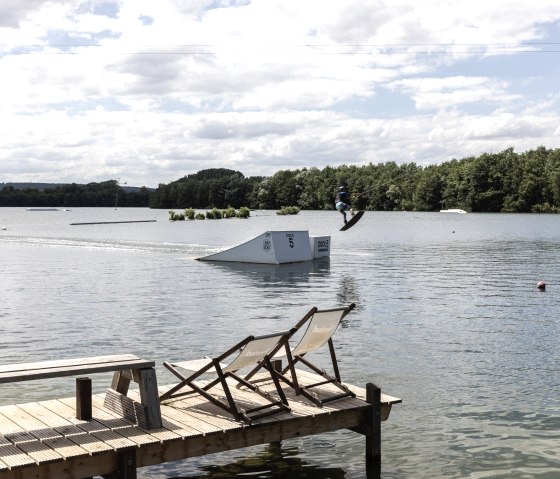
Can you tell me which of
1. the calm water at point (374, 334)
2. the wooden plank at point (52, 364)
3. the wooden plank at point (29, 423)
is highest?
the wooden plank at point (52, 364)

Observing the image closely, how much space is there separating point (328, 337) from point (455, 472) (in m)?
2.25

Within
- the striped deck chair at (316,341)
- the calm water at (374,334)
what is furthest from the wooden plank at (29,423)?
the striped deck chair at (316,341)

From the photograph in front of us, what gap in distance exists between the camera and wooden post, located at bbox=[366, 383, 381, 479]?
32.4 ft

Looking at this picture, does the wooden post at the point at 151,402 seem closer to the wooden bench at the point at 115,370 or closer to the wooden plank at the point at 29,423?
the wooden bench at the point at 115,370

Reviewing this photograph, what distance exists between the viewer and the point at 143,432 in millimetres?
8602

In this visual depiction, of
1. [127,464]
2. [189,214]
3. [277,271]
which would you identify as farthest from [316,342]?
[189,214]

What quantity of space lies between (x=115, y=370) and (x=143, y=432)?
2.46ft

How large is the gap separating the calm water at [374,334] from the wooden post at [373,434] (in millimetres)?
197

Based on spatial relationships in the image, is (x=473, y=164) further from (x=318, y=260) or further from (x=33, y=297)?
(x=33, y=297)

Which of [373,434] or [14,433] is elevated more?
[14,433]

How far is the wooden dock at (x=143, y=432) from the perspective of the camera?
785 centimetres

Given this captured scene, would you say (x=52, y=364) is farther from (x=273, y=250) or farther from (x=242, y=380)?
(x=273, y=250)

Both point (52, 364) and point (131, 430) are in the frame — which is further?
point (52, 364)

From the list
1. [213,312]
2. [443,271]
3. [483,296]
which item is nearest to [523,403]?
[213,312]
